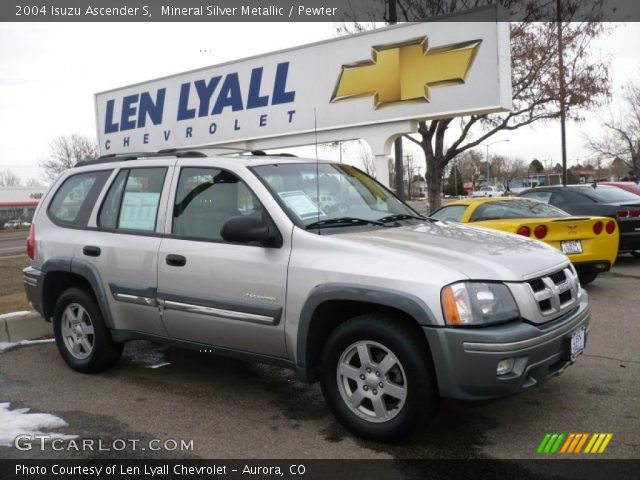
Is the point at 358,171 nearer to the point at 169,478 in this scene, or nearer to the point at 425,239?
the point at 425,239

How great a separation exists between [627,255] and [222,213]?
10.2 meters

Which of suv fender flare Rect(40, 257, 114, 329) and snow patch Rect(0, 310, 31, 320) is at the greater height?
suv fender flare Rect(40, 257, 114, 329)

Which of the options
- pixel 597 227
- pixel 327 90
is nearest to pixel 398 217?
pixel 597 227

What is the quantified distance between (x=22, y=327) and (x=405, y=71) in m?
6.37

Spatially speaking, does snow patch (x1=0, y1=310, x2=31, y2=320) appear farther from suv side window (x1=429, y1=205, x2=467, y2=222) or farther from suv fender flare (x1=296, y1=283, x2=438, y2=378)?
suv side window (x1=429, y1=205, x2=467, y2=222)

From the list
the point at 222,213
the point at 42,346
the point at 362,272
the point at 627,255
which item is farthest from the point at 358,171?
the point at 627,255

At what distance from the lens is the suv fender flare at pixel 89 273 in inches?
192

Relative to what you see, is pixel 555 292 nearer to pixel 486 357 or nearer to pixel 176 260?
pixel 486 357

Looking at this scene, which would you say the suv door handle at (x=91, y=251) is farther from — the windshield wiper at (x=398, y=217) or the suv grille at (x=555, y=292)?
the suv grille at (x=555, y=292)

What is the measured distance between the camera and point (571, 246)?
746 centimetres

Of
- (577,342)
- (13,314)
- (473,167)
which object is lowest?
(13,314)

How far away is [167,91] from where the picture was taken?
12.1 meters

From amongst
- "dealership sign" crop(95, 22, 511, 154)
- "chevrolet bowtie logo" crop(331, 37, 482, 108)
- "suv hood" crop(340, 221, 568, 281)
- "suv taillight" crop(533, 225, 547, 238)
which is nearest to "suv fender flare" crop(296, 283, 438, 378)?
"suv hood" crop(340, 221, 568, 281)

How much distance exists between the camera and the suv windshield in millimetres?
4117
